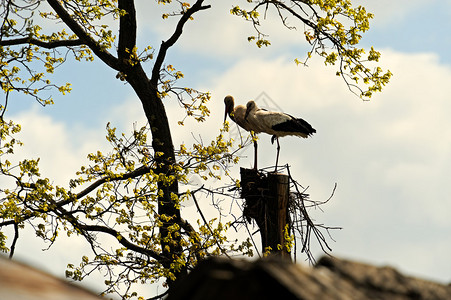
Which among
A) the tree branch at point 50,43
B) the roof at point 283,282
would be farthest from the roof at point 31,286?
the tree branch at point 50,43

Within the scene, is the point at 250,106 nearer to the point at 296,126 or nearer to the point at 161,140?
the point at 296,126

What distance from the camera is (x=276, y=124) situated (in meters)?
14.0

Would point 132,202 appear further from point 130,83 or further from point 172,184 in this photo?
point 130,83

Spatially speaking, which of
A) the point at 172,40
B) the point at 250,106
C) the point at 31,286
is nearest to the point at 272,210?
the point at 172,40

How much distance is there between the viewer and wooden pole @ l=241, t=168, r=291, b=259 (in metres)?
10.4

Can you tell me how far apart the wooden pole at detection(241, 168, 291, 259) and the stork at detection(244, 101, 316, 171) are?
3209mm

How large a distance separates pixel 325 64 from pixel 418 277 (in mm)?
9607

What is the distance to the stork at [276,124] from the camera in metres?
13.8

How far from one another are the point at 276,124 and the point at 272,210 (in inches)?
149

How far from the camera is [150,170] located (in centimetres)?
1127

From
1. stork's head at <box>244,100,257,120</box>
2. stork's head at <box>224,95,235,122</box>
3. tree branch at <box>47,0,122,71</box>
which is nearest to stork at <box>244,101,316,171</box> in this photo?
stork's head at <box>244,100,257,120</box>

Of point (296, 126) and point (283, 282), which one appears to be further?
point (296, 126)

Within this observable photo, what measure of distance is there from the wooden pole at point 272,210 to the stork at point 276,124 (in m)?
3.21

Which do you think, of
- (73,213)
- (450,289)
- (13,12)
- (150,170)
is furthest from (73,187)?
(450,289)
